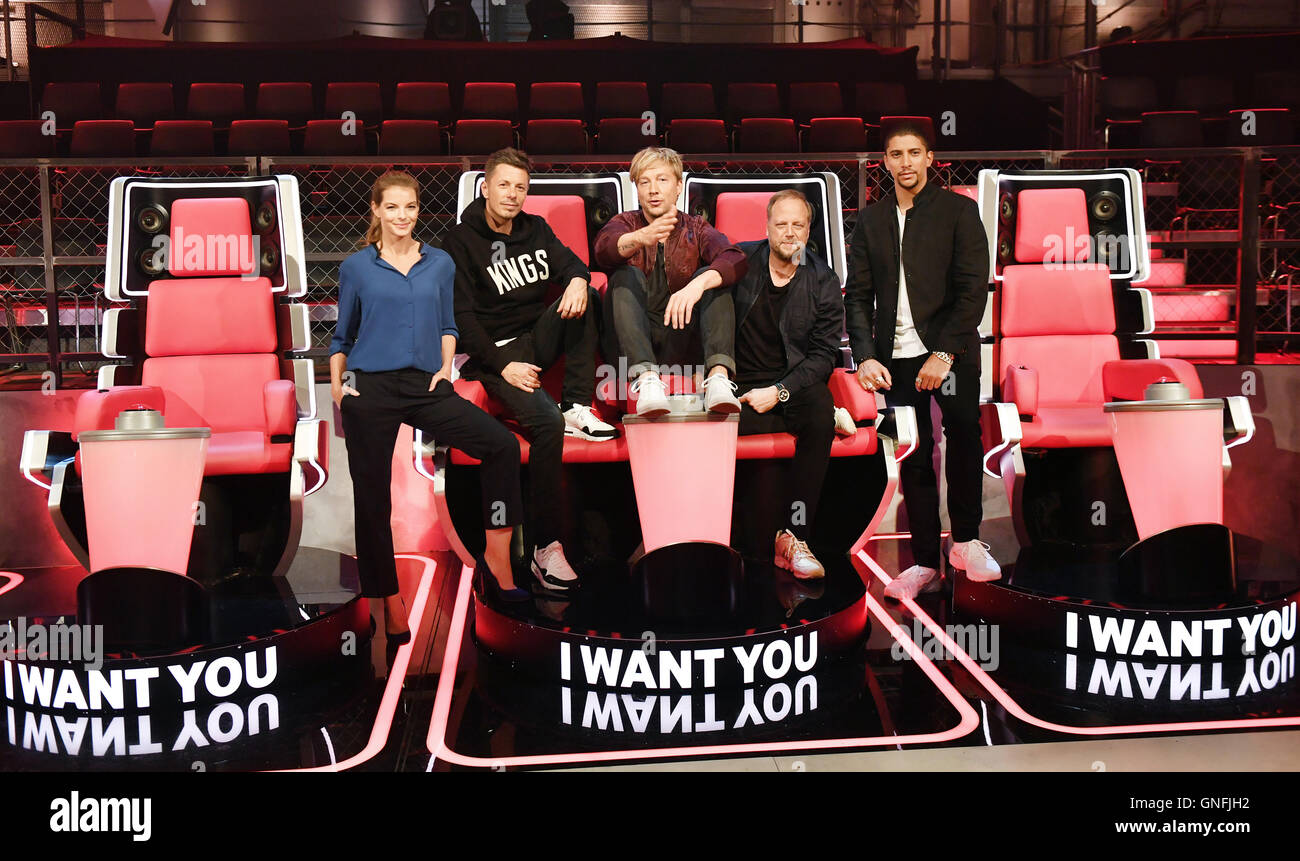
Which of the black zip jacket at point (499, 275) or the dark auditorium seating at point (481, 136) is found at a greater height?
the dark auditorium seating at point (481, 136)

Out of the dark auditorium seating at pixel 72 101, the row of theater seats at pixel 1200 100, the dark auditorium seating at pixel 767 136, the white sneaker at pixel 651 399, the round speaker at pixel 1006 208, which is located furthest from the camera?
the dark auditorium seating at pixel 72 101

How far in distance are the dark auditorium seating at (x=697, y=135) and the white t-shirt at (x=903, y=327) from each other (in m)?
4.07

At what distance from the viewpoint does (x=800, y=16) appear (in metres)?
10.7

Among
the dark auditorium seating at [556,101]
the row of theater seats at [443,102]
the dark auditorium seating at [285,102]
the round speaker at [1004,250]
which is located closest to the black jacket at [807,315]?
the round speaker at [1004,250]

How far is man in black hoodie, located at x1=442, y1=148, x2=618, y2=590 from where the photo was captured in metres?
2.86

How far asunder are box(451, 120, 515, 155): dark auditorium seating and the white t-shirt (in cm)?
414

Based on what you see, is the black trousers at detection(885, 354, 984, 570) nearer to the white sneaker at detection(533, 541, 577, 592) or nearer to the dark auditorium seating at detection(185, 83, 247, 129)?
the white sneaker at detection(533, 541, 577, 592)

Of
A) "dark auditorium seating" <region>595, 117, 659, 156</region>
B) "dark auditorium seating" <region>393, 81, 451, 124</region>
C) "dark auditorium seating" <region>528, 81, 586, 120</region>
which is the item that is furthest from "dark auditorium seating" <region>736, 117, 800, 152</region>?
"dark auditorium seating" <region>393, 81, 451, 124</region>

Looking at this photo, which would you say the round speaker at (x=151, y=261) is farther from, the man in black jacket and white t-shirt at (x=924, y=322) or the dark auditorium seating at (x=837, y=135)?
the dark auditorium seating at (x=837, y=135)

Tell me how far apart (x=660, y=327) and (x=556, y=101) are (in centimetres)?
546

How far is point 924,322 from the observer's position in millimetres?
3146

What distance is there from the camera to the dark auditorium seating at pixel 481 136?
6.72 meters

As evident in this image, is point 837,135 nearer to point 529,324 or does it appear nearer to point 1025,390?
point 1025,390
